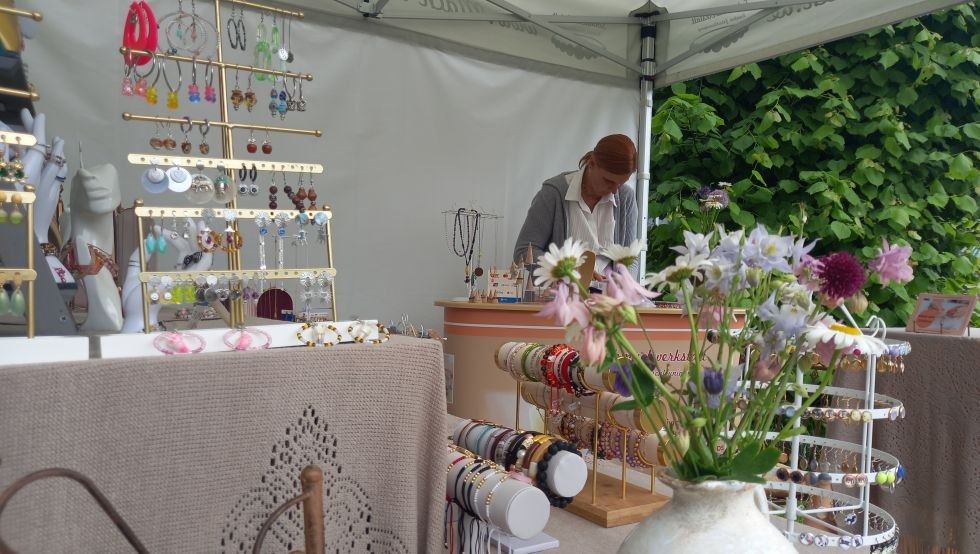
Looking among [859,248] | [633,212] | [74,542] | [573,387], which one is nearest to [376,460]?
[74,542]

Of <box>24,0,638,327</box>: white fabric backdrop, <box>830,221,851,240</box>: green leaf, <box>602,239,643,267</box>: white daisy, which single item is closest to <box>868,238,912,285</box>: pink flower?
<box>602,239,643,267</box>: white daisy

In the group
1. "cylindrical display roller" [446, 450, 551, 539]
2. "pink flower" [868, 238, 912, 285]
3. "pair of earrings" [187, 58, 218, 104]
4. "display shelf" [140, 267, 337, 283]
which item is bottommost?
"cylindrical display roller" [446, 450, 551, 539]

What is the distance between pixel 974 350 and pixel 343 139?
9.02ft

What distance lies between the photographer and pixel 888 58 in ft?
13.5

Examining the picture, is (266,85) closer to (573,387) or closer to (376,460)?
(573,387)

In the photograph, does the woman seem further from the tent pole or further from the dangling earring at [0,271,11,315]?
the dangling earring at [0,271,11,315]

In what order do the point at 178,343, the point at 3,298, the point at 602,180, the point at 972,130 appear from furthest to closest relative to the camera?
the point at 972,130 → the point at 602,180 → the point at 178,343 → the point at 3,298

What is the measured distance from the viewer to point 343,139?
11.9 ft

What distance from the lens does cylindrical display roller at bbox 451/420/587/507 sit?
1.51 m

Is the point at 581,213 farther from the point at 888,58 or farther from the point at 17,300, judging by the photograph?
the point at 17,300

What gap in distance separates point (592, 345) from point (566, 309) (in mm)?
43

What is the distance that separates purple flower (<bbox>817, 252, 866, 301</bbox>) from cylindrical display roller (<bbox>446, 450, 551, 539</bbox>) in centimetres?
70

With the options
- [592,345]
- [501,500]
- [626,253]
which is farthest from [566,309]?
[501,500]

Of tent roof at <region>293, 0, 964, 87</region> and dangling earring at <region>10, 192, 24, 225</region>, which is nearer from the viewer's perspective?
dangling earring at <region>10, 192, 24, 225</region>
